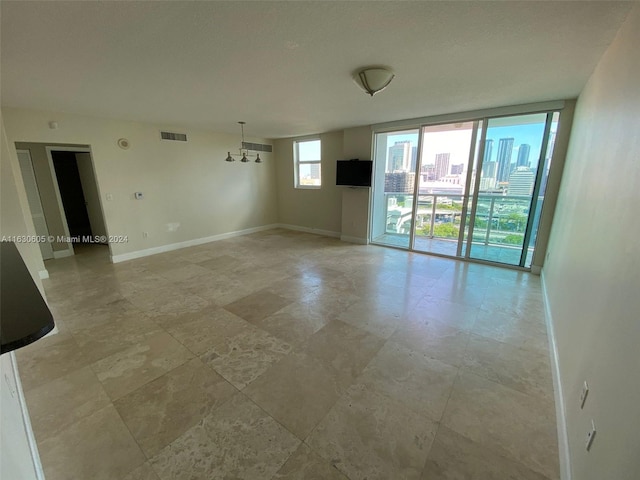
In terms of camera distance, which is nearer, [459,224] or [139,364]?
[139,364]

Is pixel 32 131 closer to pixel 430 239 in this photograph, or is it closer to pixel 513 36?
pixel 513 36

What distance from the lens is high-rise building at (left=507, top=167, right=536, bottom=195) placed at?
4.01 metres

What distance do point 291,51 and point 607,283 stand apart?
2.55 m

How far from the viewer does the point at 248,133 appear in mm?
6164

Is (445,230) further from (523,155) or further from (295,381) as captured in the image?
(295,381)

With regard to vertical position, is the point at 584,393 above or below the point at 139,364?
above

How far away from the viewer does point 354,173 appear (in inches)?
216

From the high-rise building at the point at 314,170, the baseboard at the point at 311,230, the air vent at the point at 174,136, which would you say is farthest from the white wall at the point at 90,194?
the high-rise building at the point at 314,170

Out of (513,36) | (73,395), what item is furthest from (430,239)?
(73,395)

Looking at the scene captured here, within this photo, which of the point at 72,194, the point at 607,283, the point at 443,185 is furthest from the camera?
the point at 72,194

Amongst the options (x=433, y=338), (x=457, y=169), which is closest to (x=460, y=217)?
(x=457, y=169)

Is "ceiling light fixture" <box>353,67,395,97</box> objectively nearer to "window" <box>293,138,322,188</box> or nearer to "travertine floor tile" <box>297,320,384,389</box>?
"travertine floor tile" <box>297,320,384,389</box>

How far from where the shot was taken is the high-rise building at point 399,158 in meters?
5.45

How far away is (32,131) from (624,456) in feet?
20.7
